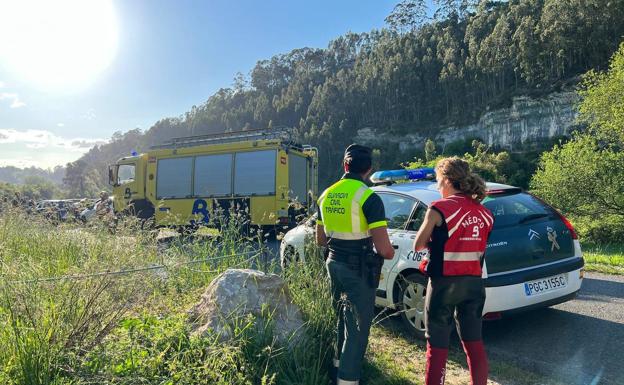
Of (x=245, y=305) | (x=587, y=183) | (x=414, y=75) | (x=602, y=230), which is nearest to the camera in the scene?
(x=245, y=305)

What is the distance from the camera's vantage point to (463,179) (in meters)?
2.87

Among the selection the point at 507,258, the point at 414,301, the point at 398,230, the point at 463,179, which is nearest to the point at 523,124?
the point at 398,230

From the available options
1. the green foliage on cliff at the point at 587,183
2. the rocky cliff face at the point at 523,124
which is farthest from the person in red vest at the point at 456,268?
the rocky cliff face at the point at 523,124

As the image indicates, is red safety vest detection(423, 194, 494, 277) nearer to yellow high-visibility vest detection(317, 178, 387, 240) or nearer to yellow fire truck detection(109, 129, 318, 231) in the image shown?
yellow high-visibility vest detection(317, 178, 387, 240)

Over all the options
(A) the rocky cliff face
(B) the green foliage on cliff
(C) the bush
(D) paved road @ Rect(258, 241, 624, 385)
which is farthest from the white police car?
(A) the rocky cliff face

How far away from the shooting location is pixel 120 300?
10.1 feet

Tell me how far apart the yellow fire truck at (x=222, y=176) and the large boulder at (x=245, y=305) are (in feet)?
27.3

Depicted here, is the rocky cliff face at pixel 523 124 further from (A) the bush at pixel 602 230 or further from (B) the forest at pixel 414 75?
(A) the bush at pixel 602 230

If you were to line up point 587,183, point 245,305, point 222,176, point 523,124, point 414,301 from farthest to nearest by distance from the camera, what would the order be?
1. point 523,124
2. point 587,183
3. point 222,176
4. point 414,301
5. point 245,305

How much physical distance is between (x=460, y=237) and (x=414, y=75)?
98.9 meters

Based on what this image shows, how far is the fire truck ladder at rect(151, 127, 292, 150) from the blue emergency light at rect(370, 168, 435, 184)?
26.3 feet

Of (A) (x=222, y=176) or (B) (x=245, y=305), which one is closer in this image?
(B) (x=245, y=305)

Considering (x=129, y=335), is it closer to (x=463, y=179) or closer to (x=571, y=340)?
(x=463, y=179)

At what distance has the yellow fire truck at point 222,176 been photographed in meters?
12.9
